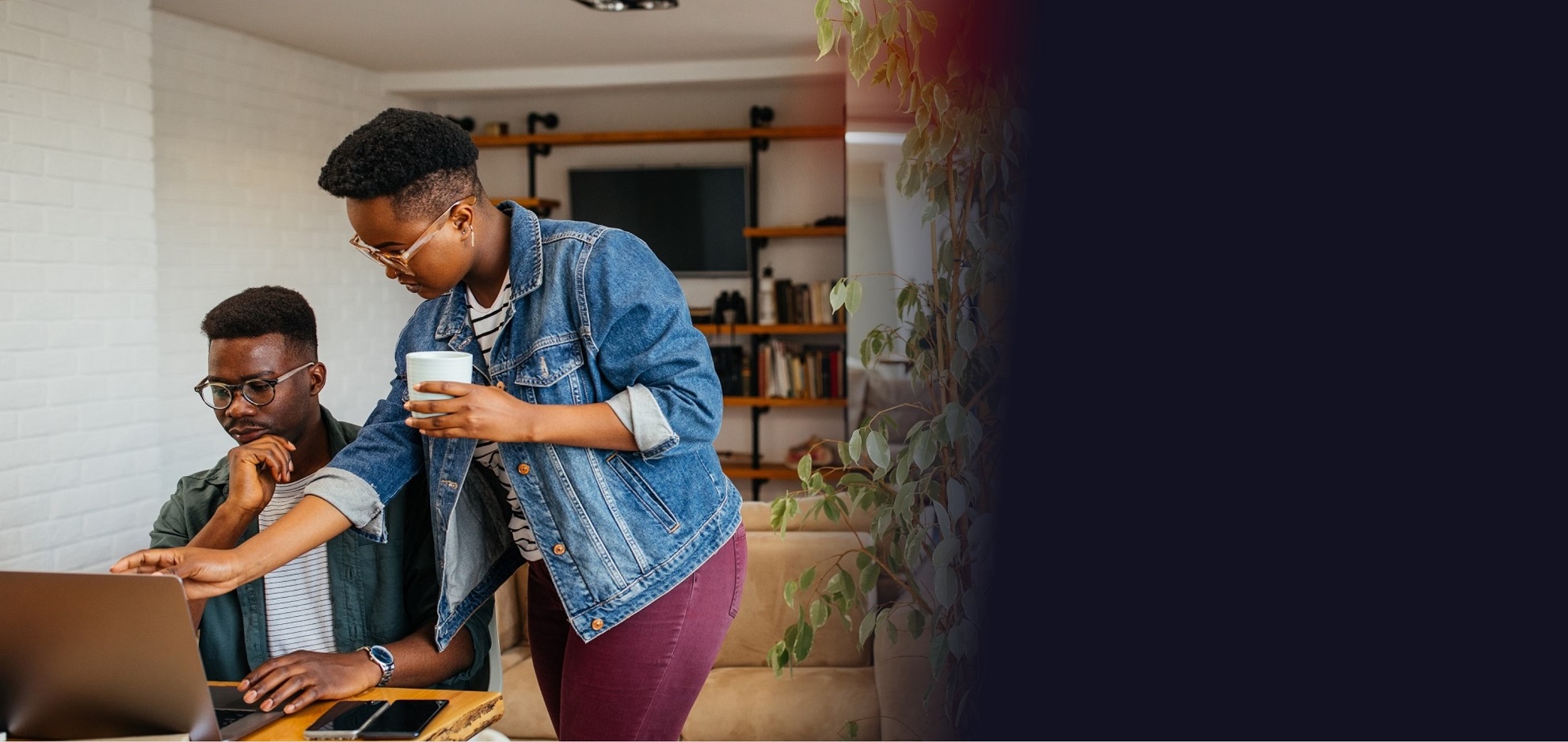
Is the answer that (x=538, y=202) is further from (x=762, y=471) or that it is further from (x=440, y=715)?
(x=440, y=715)

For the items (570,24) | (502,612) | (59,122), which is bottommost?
(502,612)

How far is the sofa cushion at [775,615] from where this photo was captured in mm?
2662

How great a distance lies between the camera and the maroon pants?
1.25m

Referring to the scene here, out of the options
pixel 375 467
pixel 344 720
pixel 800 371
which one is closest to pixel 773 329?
pixel 800 371

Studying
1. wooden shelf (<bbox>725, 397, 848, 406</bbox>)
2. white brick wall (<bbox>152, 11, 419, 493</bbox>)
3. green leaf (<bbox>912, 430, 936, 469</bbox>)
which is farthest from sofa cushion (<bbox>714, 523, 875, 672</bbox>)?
wooden shelf (<bbox>725, 397, 848, 406</bbox>)

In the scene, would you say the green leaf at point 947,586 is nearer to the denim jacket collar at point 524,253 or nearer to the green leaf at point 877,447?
the green leaf at point 877,447

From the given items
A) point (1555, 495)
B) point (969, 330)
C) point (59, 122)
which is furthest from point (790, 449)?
point (1555, 495)

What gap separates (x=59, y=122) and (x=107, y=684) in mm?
2634

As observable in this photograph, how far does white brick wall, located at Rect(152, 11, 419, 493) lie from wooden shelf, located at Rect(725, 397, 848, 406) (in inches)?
67.5

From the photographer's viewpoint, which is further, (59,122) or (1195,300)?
(59,122)

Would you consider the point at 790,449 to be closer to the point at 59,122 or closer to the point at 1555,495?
the point at 59,122

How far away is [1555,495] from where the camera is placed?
0.63m

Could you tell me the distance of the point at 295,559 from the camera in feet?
4.42

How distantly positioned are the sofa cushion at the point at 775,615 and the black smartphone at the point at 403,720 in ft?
5.30
